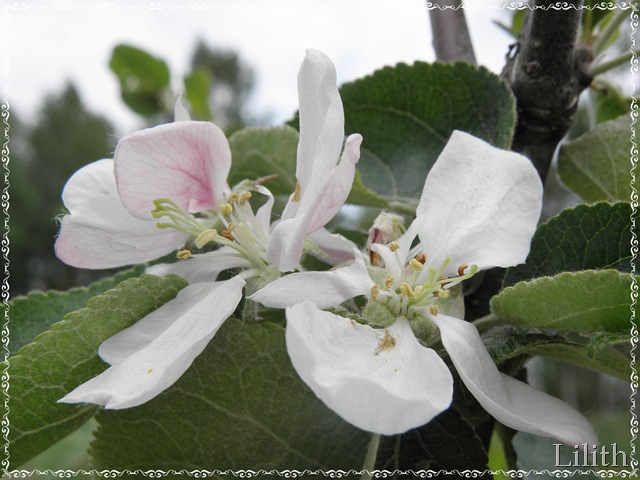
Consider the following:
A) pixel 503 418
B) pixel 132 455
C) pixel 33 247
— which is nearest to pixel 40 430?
pixel 132 455

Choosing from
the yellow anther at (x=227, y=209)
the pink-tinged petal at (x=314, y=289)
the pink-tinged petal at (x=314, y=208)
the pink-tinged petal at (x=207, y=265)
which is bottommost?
the pink-tinged petal at (x=207, y=265)

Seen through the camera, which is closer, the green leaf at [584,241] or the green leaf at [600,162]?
the green leaf at [584,241]

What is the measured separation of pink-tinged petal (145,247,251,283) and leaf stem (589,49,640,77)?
0.38 meters

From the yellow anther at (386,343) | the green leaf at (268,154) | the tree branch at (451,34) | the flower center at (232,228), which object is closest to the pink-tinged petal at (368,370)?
the yellow anther at (386,343)

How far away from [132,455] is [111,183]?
22cm

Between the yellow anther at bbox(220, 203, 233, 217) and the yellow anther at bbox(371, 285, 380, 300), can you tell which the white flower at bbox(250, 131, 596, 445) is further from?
the yellow anther at bbox(220, 203, 233, 217)

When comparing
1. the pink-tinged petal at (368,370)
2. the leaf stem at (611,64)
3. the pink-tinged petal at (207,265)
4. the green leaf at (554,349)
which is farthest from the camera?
the leaf stem at (611,64)

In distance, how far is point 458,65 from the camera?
667mm

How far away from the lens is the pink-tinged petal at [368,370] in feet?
1.08

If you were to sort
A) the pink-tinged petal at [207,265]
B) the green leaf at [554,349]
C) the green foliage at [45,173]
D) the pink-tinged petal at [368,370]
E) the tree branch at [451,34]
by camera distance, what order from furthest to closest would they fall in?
1. the green foliage at [45,173]
2. the tree branch at [451,34]
3. the pink-tinged petal at [207,265]
4. the green leaf at [554,349]
5. the pink-tinged petal at [368,370]

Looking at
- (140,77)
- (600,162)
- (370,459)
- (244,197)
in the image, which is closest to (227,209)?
(244,197)

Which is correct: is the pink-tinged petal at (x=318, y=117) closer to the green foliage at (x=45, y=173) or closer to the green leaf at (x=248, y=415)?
the green leaf at (x=248, y=415)

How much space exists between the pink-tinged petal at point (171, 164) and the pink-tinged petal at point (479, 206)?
0.53 feet

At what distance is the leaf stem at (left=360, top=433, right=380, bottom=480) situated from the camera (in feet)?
1.45
